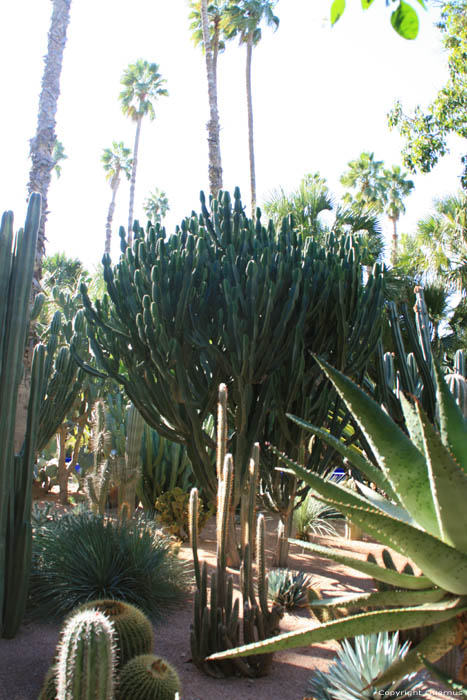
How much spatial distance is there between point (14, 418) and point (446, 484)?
4.16 meters

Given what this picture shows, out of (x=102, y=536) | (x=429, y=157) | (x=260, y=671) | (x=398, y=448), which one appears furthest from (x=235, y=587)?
(x=429, y=157)

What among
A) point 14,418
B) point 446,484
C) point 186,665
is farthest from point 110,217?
point 446,484

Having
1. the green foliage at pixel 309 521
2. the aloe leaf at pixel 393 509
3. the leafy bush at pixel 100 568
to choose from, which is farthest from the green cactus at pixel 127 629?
the green foliage at pixel 309 521

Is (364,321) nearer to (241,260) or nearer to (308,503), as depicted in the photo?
(241,260)

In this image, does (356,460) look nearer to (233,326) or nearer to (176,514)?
(233,326)

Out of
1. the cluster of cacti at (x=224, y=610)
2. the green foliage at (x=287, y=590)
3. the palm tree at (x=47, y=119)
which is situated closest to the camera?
the cluster of cacti at (x=224, y=610)

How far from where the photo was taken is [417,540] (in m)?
1.13

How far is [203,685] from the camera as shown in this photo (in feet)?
12.5

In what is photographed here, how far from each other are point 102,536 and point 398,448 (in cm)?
462

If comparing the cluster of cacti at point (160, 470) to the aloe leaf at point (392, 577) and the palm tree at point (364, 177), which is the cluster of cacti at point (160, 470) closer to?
the aloe leaf at point (392, 577)

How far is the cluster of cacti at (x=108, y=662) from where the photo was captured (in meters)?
2.66

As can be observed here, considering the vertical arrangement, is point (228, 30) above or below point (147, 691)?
above

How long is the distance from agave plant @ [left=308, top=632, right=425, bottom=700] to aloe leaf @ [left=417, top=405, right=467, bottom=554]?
2.34m

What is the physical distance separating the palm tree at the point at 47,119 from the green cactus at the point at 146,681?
274 inches
